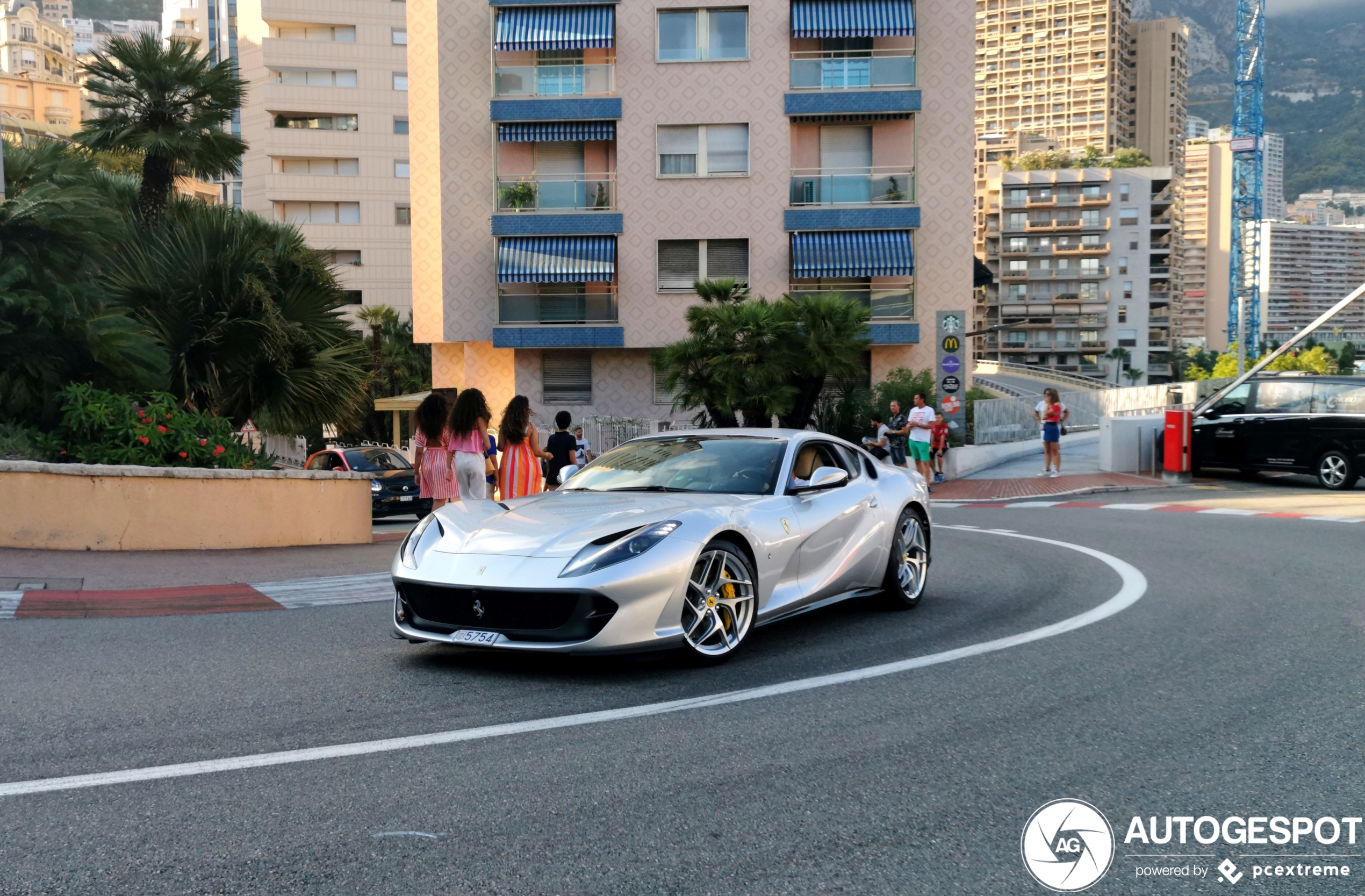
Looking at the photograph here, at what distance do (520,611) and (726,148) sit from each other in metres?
31.6

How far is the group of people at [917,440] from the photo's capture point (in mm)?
23531

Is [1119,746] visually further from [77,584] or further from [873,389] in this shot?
[873,389]

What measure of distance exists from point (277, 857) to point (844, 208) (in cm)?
3353

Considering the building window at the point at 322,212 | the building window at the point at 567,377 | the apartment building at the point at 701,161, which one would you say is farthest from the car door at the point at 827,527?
the building window at the point at 322,212

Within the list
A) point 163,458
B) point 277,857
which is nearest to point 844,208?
point 163,458

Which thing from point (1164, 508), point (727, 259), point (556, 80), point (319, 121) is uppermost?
point (319, 121)

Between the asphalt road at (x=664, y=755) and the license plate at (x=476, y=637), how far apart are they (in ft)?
0.65

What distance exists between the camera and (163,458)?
12625 mm

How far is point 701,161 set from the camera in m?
36.3

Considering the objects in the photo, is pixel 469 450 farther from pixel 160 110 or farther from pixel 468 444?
pixel 160 110

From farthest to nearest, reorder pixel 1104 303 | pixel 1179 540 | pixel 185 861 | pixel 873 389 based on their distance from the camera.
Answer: pixel 1104 303 < pixel 873 389 < pixel 1179 540 < pixel 185 861

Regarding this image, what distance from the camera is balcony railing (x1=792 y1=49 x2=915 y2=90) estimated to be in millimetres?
35625

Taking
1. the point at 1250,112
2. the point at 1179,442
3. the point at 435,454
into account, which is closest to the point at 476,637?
the point at 435,454

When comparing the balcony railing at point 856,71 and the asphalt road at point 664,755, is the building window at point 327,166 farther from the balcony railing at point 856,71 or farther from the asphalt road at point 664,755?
the asphalt road at point 664,755
